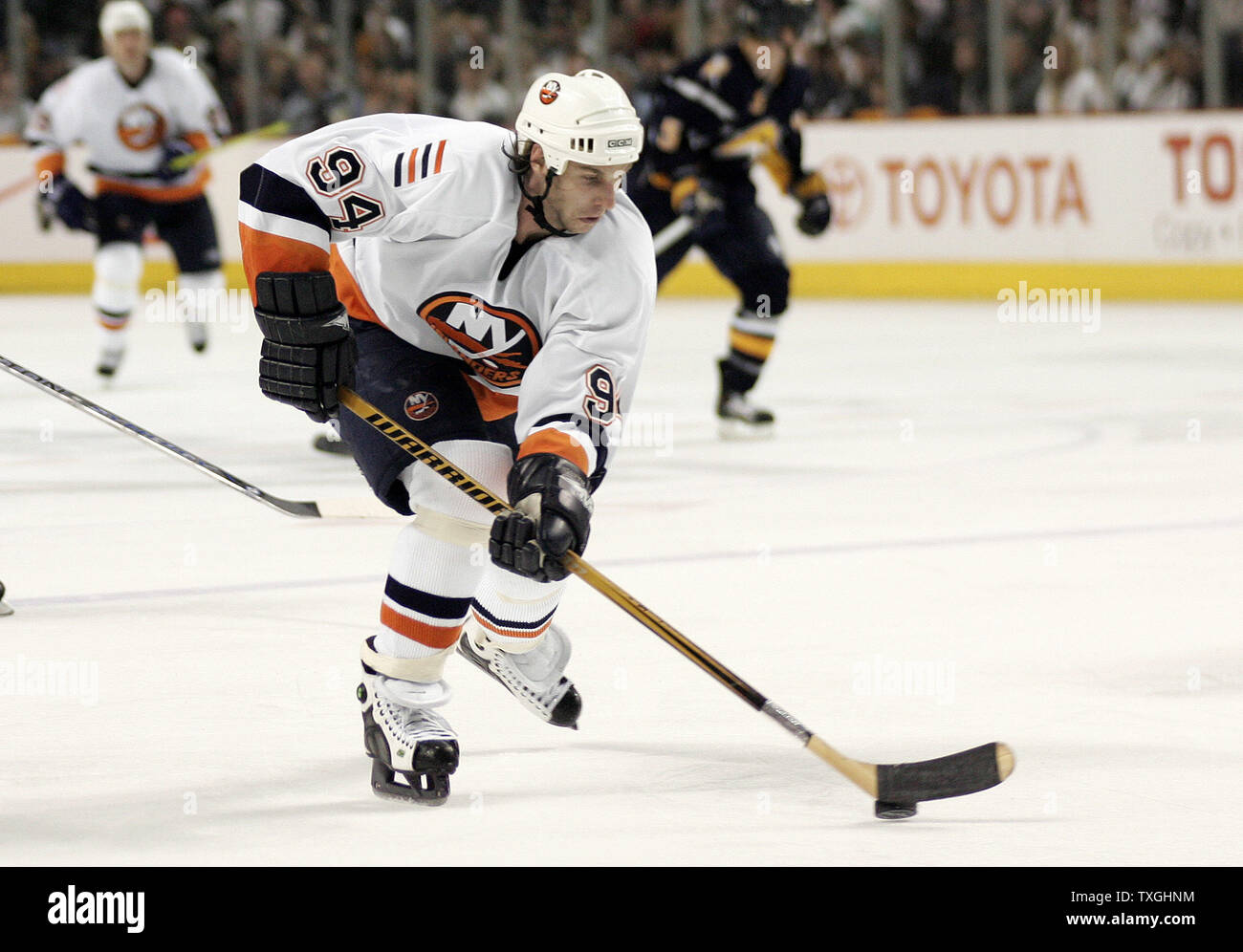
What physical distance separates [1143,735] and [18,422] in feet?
18.7

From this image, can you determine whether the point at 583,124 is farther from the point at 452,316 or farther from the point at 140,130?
the point at 140,130

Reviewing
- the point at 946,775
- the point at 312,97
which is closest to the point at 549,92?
the point at 946,775

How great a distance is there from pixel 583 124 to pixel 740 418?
465 centimetres

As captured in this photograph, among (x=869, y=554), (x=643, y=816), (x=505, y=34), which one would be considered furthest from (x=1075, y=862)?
(x=505, y=34)

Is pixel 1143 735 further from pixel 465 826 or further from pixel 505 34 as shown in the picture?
pixel 505 34

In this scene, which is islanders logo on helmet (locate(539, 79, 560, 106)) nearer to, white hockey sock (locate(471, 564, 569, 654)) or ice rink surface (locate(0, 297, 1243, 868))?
white hockey sock (locate(471, 564, 569, 654))

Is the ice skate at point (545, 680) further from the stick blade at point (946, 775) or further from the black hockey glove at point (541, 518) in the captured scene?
the stick blade at point (946, 775)

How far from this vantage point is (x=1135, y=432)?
778 cm

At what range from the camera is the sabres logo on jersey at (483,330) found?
3.32m

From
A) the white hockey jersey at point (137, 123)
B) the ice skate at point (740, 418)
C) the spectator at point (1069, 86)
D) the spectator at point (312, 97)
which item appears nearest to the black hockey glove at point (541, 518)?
the ice skate at point (740, 418)

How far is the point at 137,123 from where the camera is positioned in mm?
9375

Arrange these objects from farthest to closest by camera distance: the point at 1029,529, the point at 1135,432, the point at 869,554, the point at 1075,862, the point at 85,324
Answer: the point at 85,324, the point at 1135,432, the point at 1029,529, the point at 869,554, the point at 1075,862

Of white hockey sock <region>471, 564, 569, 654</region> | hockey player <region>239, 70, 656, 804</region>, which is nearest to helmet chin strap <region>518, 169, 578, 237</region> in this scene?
hockey player <region>239, 70, 656, 804</region>

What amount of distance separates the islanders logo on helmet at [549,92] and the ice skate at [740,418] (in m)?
4.51
